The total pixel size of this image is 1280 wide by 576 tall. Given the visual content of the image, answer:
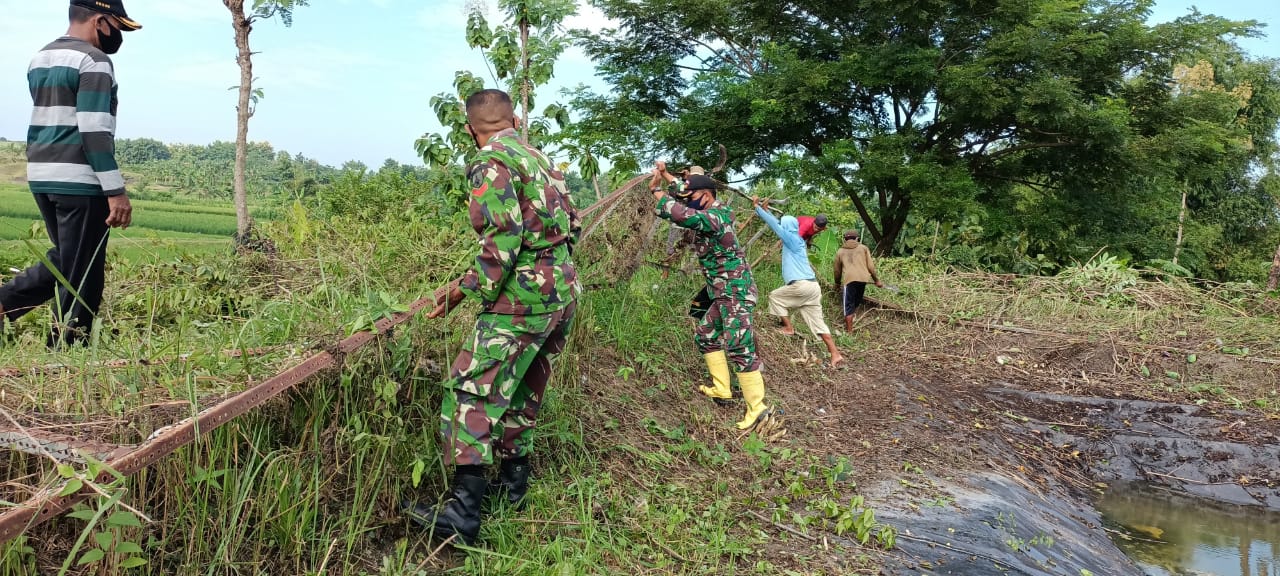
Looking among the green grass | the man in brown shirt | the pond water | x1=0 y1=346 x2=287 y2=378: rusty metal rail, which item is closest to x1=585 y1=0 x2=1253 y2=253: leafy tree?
the man in brown shirt

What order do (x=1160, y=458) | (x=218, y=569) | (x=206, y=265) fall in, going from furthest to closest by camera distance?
(x=1160, y=458) → (x=206, y=265) → (x=218, y=569)

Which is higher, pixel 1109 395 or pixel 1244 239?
pixel 1244 239

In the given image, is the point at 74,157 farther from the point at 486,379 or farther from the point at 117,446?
the point at 486,379

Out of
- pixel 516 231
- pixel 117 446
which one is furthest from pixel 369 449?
pixel 516 231

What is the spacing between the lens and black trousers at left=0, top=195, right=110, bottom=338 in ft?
11.5

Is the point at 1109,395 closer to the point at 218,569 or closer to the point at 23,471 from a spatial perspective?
the point at 218,569

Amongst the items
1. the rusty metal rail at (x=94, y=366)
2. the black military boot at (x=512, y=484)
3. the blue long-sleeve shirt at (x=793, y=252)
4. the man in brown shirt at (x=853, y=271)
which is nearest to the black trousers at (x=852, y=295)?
the man in brown shirt at (x=853, y=271)

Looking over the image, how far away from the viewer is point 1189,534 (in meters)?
4.94

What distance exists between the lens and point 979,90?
1363 centimetres

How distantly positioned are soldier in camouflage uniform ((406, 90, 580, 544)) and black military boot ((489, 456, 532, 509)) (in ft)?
0.84

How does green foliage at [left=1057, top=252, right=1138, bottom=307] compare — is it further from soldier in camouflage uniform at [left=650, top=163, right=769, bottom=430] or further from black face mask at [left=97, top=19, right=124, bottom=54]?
black face mask at [left=97, top=19, right=124, bottom=54]

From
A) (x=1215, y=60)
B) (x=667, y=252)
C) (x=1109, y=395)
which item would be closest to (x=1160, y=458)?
(x=1109, y=395)

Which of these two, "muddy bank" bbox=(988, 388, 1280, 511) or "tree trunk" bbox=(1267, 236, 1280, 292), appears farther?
"tree trunk" bbox=(1267, 236, 1280, 292)

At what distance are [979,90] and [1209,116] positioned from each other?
18.5 feet
